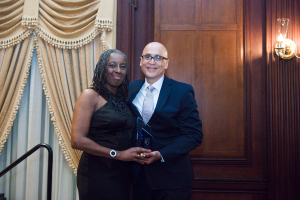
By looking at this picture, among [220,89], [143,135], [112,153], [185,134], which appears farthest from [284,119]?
[112,153]

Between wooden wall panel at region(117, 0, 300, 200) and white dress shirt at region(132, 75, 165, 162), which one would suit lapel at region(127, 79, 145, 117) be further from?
wooden wall panel at region(117, 0, 300, 200)

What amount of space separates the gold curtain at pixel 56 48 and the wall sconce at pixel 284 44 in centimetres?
177

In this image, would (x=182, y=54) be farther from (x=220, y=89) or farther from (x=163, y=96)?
(x=163, y=96)

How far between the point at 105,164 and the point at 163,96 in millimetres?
668

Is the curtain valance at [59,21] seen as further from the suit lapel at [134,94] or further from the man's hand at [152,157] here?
the man's hand at [152,157]

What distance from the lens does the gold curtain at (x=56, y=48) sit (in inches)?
118

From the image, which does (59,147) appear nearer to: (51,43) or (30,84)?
(30,84)

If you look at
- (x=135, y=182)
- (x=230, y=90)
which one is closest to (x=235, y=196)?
(x=230, y=90)

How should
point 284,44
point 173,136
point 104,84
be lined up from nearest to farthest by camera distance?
point 104,84 → point 173,136 → point 284,44

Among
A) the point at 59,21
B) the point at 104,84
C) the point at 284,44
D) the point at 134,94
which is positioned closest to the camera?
the point at 104,84

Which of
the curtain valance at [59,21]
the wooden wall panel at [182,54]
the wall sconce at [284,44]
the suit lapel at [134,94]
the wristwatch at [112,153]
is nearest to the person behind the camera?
the wristwatch at [112,153]

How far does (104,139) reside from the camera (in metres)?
1.90

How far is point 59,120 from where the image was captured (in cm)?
304

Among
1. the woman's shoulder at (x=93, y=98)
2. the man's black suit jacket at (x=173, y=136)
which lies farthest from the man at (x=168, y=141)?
the woman's shoulder at (x=93, y=98)
